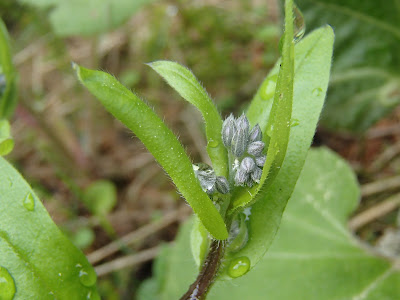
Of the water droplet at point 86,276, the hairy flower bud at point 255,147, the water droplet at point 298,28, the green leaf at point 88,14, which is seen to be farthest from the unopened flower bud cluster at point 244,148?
the green leaf at point 88,14

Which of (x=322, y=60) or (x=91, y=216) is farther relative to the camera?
(x=91, y=216)

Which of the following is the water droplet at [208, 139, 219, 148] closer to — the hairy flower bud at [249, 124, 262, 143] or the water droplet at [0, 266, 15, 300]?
the hairy flower bud at [249, 124, 262, 143]

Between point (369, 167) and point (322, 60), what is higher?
point (322, 60)

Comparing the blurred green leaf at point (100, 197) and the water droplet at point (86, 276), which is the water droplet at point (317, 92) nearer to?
the water droplet at point (86, 276)

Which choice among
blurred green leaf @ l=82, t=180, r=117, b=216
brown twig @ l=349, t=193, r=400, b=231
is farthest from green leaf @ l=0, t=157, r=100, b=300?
brown twig @ l=349, t=193, r=400, b=231

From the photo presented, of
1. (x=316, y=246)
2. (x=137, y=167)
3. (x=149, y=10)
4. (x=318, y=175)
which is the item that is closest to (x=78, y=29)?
(x=137, y=167)

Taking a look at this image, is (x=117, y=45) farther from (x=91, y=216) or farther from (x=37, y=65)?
(x=91, y=216)
